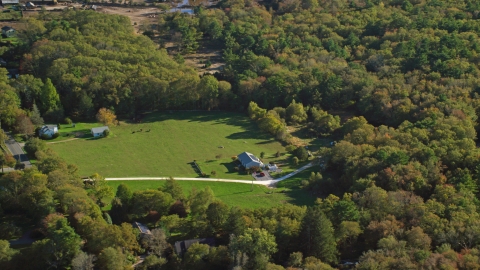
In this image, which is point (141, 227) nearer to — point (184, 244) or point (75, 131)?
point (184, 244)

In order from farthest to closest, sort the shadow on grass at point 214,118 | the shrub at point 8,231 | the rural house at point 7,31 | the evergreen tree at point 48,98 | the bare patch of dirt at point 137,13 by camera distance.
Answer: the bare patch of dirt at point 137,13 → the rural house at point 7,31 → the shadow on grass at point 214,118 → the evergreen tree at point 48,98 → the shrub at point 8,231

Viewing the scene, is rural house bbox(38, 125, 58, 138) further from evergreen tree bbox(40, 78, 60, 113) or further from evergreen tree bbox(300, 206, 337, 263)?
evergreen tree bbox(300, 206, 337, 263)

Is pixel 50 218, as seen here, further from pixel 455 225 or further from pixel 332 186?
pixel 455 225

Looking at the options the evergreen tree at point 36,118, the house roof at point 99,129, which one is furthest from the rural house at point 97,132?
the evergreen tree at point 36,118

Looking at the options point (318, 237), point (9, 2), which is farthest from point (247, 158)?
point (9, 2)

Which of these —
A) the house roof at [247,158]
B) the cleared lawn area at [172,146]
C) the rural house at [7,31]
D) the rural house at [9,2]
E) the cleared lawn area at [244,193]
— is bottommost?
the cleared lawn area at [244,193]

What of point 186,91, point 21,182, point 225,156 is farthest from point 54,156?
point 186,91

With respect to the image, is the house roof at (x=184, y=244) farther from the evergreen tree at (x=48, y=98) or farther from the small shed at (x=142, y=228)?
the evergreen tree at (x=48, y=98)
